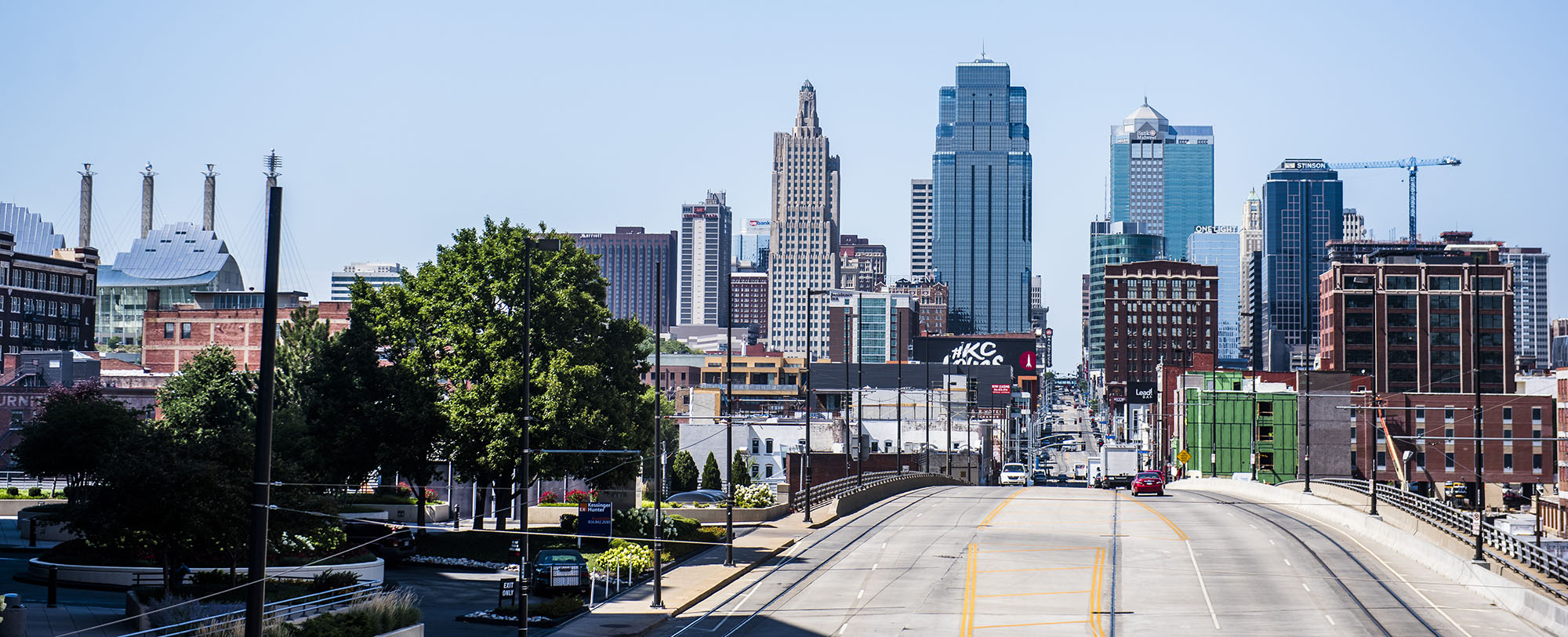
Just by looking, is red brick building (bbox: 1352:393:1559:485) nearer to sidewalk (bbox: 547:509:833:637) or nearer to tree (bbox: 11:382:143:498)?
sidewalk (bbox: 547:509:833:637)

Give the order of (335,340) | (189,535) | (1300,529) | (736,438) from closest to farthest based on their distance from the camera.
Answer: (189,535) → (335,340) → (1300,529) → (736,438)

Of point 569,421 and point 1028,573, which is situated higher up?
point 569,421

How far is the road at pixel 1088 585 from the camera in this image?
3791 centimetres

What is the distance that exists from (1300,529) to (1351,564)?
41.8 feet

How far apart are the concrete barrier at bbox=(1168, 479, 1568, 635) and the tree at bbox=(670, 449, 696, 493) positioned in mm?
39393

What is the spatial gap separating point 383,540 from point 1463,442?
Result: 5611 inches

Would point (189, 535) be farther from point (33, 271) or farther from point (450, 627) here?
point (33, 271)

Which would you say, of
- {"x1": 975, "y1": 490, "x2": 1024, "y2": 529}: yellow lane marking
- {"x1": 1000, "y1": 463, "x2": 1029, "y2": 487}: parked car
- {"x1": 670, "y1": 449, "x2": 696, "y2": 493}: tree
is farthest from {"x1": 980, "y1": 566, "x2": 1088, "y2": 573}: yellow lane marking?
{"x1": 1000, "y1": 463, "x2": 1029, "y2": 487}: parked car

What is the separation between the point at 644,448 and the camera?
57719mm

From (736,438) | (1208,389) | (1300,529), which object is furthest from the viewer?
(1208,389)

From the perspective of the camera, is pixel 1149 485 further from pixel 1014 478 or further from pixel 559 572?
pixel 559 572

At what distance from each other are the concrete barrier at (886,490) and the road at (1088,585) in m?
4.19

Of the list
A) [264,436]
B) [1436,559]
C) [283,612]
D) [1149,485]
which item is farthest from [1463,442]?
[264,436]

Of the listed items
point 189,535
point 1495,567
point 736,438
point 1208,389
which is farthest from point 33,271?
point 1495,567
